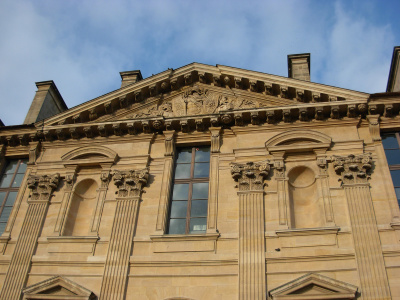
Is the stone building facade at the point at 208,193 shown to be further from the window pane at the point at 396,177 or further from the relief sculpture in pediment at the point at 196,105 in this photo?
the window pane at the point at 396,177

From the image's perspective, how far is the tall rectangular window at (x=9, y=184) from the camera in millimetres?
14833

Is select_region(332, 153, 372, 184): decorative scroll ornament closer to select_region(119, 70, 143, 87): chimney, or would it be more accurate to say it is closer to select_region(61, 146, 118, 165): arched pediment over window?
select_region(61, 146, 118, 165): arched pediment over window

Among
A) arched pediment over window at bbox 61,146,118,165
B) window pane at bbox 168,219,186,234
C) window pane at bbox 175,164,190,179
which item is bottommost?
window pane at bbox 168,219,186,234

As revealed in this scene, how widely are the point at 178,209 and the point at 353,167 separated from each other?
5.34 metres

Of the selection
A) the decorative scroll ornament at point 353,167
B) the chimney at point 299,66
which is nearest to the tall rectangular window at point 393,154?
the decorative scroll ornament at point 353,167

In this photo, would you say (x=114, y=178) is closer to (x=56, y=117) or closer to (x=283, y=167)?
(x=56, y=117)

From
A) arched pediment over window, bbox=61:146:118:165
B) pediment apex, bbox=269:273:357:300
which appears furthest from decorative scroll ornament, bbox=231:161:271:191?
arched pediment over window, bbox=61:146:118:165

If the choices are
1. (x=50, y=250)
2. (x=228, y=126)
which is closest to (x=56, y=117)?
(x=50, y=250)

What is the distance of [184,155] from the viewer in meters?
15.1

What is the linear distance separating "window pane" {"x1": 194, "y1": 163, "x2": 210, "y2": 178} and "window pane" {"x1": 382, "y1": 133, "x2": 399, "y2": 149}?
18.3 feet

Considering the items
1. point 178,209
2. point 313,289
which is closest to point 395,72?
point 313,289

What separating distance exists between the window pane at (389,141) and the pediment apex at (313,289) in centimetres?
501

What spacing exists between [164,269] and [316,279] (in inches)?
158

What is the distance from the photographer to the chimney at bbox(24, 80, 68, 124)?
17.3 metres
